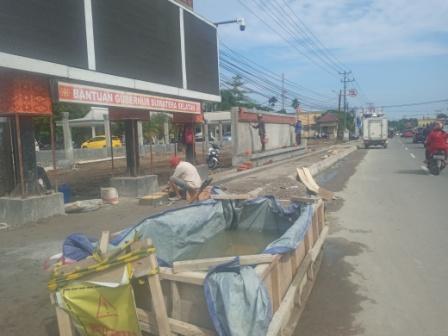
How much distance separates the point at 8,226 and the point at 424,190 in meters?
10.3

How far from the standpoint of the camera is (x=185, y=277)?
317cm

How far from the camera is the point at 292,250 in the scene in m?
3.82

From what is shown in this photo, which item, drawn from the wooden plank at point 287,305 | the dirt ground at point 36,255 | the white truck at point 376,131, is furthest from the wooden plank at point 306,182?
the white truck at point 376,131

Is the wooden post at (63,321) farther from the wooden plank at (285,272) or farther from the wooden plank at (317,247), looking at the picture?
the wooden plank at (317,247)

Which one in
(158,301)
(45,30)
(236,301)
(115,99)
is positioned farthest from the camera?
(115,99)

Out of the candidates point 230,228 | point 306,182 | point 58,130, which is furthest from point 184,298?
point 58,130

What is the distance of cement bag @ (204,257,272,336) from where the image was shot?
2.91m

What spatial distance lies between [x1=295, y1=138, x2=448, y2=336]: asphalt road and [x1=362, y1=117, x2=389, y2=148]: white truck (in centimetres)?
3094

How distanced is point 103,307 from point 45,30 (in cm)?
730

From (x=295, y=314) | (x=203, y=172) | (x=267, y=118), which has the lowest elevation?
(x=295, y=314)

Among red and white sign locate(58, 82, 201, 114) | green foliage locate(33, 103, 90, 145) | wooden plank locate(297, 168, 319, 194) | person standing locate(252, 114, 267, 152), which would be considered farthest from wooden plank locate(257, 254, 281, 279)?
green foliage locate(33, 103, 90, 145)

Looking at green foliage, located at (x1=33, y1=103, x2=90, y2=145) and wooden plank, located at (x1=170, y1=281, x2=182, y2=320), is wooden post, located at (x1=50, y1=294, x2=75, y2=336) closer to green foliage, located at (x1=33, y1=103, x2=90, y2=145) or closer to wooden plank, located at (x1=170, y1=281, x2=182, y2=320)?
wooden plank, located at (x1=170, y1=281, x2=182, y2=320)

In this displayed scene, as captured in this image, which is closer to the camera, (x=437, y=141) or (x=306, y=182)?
(x=306, y=182)

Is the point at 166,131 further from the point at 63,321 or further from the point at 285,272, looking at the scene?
the point at 63,321
